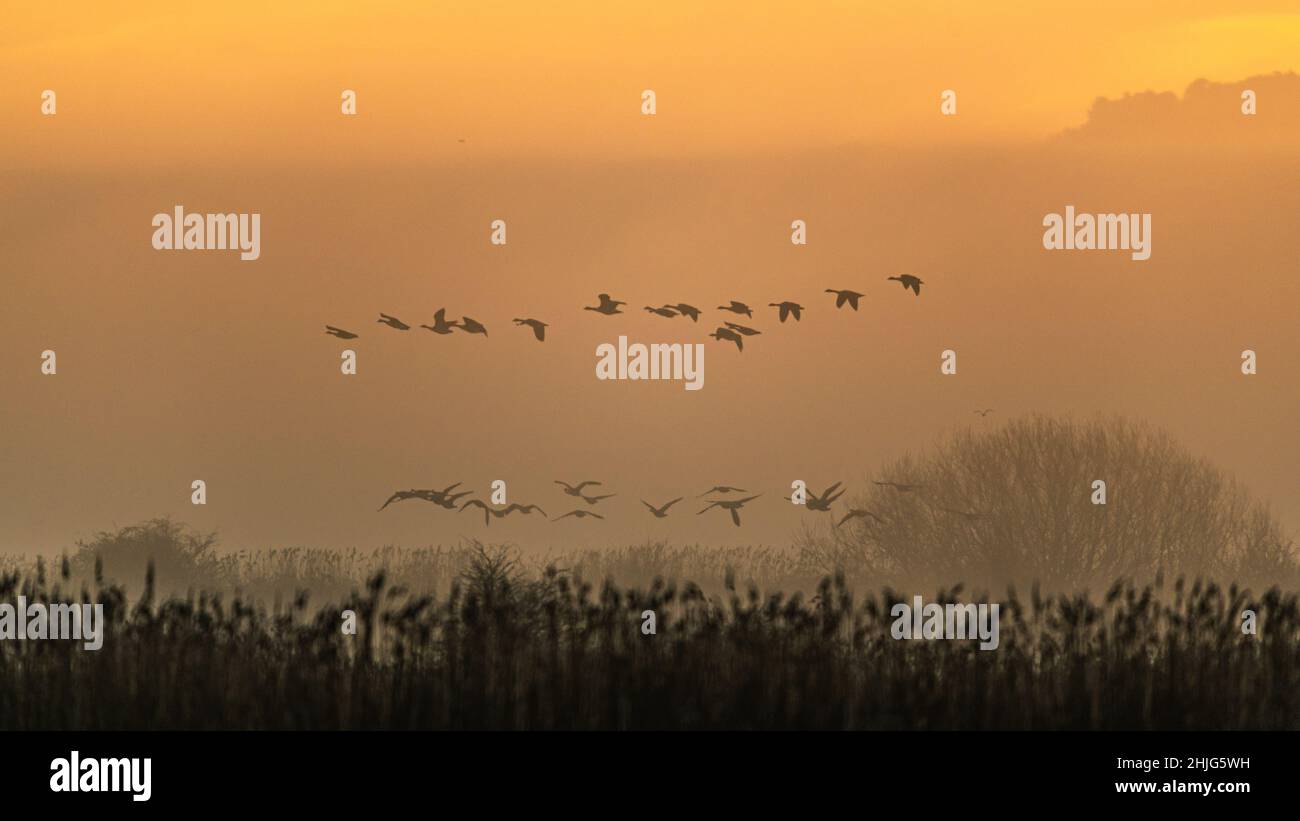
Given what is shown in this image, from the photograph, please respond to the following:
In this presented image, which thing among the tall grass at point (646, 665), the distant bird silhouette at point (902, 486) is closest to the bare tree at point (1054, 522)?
the distant bird silhouette at point (902, 486)

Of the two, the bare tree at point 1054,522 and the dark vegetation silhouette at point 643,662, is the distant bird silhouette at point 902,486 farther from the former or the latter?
the dark vegetation silhouette at point 643,662

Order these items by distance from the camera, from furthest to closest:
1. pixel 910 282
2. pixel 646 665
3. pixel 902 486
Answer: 1. pixel 902 486
2. pixel 910 282
3. pixel 646 665

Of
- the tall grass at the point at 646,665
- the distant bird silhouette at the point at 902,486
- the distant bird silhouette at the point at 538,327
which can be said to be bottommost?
the tall grass at the point at 646,665

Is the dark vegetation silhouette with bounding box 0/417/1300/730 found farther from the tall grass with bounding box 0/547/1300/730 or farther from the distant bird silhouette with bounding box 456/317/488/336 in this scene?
the distant bird silhouette with bounding box 456/317/488/336

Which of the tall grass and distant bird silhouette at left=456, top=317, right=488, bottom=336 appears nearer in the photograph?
the tall grass

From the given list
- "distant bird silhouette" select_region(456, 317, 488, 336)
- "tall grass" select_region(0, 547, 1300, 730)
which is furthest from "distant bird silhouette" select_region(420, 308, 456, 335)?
"tall grass" select_region(0, 547, 1300, 730)

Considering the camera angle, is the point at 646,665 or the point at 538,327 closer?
the point at 646,665

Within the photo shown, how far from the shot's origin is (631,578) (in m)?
28.8

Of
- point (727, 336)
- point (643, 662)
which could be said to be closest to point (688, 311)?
point (727, 336)

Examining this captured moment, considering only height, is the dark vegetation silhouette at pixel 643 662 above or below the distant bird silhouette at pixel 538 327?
below

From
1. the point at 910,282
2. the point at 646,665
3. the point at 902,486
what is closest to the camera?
the point at 646,665

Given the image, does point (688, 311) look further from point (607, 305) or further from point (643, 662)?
point (643, 662)

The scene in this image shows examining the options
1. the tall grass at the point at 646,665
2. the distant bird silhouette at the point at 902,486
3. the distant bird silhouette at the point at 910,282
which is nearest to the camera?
the tall grass at the point at 646,665
